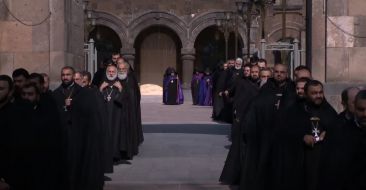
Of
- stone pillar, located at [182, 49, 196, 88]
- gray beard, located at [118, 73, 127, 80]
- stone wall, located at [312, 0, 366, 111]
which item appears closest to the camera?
gray beard, located at [118, 73, 127, 80]

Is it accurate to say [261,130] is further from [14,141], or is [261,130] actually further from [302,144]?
[14,141]

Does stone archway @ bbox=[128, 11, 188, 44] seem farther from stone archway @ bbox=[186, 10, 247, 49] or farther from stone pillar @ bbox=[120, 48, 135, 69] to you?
stone pillar @ bbox=[120, 48, 135, 69]

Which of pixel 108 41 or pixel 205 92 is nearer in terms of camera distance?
pixel 205 92

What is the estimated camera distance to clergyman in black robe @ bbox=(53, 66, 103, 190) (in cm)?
938

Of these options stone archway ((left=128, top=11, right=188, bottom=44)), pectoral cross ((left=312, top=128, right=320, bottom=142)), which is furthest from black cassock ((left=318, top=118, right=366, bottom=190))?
stone archway ((left=128, top=11, right=188, bottom=44))

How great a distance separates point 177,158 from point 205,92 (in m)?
16.9

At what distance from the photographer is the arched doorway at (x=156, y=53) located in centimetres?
4666

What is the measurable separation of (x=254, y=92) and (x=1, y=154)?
5.95m

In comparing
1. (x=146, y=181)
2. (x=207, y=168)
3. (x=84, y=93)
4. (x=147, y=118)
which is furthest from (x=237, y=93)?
(x=147, y=118)

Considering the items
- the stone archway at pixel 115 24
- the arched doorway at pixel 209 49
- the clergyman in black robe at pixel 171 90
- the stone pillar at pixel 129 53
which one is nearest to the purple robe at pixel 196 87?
the clergyman in black robe at pixel 171 90

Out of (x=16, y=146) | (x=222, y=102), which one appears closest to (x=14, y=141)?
(x=16, y=146)

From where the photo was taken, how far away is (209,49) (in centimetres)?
4734

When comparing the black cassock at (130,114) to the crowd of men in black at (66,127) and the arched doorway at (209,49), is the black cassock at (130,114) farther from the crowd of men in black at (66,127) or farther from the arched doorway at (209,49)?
the arched doorway at (209,49)

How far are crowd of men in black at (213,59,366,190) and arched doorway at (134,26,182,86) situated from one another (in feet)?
116
